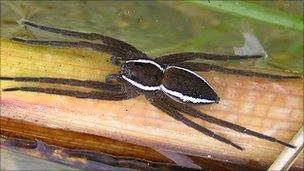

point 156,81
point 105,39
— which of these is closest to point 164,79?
point 156,81

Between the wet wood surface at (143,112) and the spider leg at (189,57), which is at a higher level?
the spider leg at (189,57)

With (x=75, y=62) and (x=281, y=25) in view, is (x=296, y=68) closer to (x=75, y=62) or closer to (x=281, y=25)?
(x=281, y=25)

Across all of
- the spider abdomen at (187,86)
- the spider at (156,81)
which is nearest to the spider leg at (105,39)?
the spider at (156,81)

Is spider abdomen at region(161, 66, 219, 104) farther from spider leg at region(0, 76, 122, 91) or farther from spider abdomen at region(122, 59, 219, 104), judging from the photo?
spider leg at region(0, 76, 122, 91)

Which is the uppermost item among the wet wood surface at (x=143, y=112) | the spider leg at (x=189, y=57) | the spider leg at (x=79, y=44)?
the spider leg at (x=189, y=57)

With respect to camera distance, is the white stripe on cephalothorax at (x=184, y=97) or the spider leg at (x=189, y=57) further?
the spider leg at (x=189, y=57)

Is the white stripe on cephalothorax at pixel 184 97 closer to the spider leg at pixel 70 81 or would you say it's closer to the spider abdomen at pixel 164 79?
the spider abdomen at pixel 164 79

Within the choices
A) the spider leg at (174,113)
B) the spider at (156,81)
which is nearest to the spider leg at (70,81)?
the spider at (156,81)
